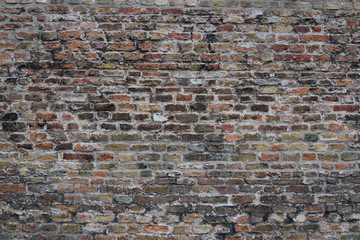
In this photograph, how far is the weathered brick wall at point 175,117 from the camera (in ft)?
8.00

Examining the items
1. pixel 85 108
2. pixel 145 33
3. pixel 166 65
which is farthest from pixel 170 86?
pixel 85 108

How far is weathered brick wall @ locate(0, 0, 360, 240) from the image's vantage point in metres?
2.44

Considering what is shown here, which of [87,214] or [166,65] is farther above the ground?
[166,65]

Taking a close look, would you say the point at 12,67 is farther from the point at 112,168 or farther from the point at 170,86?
the point at 170,86

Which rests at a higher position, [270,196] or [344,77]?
[344,77]

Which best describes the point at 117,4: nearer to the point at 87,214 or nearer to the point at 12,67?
the point at 12,67

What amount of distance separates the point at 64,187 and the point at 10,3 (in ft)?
5.51

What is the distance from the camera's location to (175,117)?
96.7 inches

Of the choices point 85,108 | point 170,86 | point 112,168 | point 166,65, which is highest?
point 166,65

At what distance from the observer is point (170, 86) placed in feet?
8.04

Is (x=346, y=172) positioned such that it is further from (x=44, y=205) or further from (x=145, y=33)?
(x=44, y=205)

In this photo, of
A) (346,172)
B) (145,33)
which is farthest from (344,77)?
(145,33)

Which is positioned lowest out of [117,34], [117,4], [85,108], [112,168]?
[112,168]

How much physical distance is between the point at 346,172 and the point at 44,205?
2.71 meters
